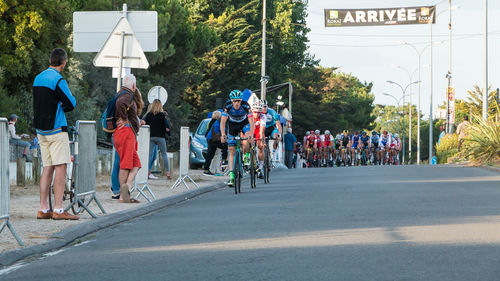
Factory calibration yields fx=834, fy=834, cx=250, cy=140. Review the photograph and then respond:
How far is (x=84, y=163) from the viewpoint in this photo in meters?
10.9

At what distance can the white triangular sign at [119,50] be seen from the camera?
13.5 m

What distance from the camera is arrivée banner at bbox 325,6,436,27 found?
43.0 metres

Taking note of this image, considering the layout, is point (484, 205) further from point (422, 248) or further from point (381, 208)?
→ point (422, 248)

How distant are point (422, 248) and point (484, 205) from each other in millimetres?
4914

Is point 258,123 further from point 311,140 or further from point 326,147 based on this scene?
point 311,140

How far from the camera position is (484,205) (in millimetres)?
12141

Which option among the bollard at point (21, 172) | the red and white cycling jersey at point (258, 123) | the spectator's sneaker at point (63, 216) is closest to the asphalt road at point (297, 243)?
the spectator's sneaker at point (63, 216)

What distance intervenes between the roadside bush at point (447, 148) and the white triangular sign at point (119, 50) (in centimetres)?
2531

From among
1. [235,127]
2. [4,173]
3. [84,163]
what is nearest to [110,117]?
[84,163]

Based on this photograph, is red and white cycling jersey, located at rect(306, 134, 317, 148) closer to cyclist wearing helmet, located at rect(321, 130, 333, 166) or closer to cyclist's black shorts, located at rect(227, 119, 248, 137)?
cyclist wearing helmet, located at rect(321, 130, 333, 166)

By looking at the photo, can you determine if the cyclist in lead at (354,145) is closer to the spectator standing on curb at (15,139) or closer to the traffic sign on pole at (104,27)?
the spectator standing on curb at (15,139)

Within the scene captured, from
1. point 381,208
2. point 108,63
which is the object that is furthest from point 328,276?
point 108,63

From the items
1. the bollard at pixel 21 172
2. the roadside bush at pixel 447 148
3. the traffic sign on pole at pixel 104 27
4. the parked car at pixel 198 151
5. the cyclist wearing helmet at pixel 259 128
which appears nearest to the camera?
the traffic sign on pole at pixel 104 27

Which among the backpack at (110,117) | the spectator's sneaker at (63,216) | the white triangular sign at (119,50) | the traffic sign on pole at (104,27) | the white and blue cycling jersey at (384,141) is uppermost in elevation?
the traffic sign on pole at (104,27)
